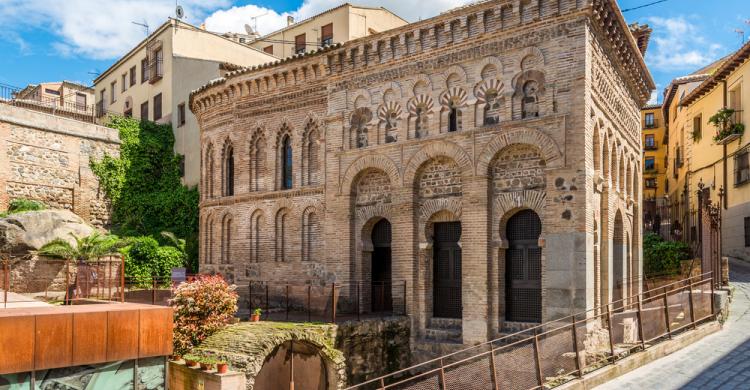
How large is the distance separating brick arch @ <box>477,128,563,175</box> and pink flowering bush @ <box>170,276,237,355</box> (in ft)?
24.0

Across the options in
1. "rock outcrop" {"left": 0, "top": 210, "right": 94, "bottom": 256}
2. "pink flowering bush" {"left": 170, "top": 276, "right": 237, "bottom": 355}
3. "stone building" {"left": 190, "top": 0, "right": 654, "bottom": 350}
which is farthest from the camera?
"rock outcrop" {"left": 0, "top": 210, "right": 94, "bottom": 256}

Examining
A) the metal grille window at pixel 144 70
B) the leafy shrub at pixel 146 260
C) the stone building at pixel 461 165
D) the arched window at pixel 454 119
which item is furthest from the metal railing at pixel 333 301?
the metal grille window at pixel 144 70

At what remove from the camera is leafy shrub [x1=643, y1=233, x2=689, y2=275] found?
24453mm

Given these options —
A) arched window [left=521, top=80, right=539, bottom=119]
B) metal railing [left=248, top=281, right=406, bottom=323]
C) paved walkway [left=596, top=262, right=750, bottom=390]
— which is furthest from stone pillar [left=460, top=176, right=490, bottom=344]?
paved walkway [left=596, top=262, right=750, bottom=390]

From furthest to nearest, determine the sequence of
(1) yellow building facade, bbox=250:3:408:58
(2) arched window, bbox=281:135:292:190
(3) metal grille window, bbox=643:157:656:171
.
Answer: (3) metal grille window, bbox=643:157:656:171
(1) yellow building facade, bbox=250:3:408:58
(2) arched window, bbox=281:135:292:190

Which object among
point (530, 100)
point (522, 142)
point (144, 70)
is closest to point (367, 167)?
point (522, 142)

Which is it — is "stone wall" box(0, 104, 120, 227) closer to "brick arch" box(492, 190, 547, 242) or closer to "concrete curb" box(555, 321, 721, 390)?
→ "brick arch" box(492, 190, 547, 242)

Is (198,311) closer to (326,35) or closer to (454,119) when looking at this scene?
(454,119)

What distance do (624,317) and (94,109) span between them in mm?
37924

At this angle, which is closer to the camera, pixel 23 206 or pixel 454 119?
pixel 454 119

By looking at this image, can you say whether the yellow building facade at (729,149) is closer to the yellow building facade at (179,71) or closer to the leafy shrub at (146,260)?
the leafy shrub at (146,260)

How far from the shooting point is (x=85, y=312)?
33.0ft

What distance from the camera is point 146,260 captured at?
2814 centimetres

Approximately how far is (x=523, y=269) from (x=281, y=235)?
8.85m
